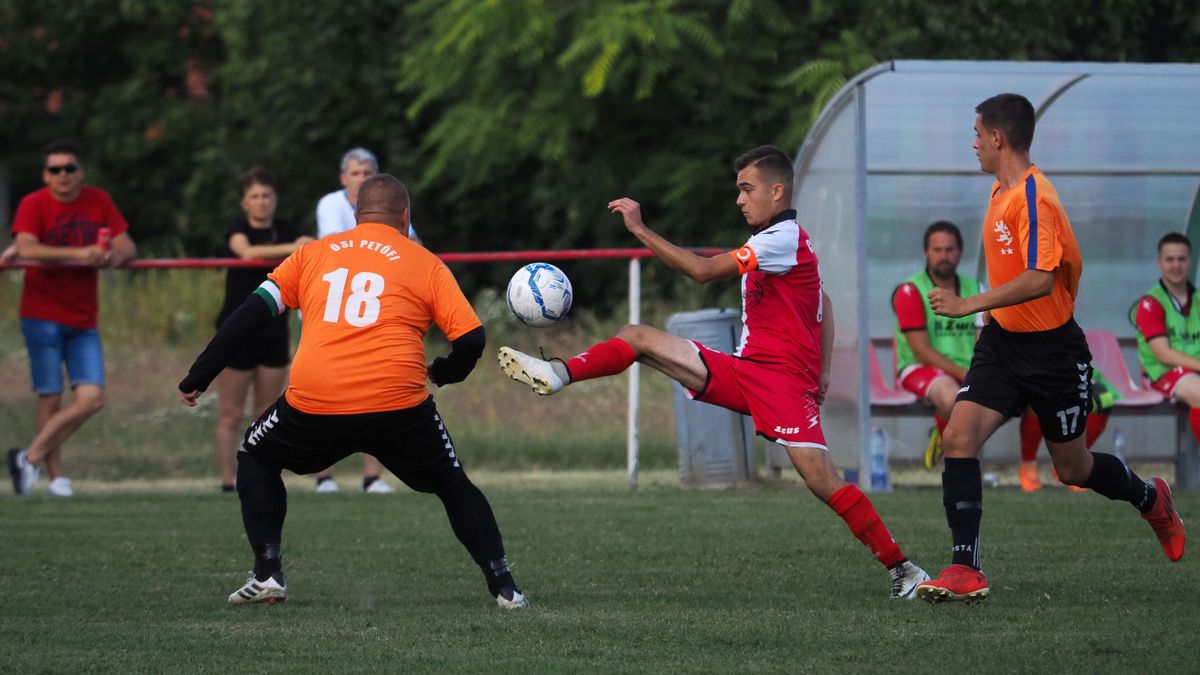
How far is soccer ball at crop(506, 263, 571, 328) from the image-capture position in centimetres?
701

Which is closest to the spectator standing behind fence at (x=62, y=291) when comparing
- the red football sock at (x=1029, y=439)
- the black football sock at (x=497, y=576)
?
the black football sock at (x=497, y=576)

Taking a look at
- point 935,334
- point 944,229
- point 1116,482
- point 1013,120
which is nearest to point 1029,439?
point 935,334

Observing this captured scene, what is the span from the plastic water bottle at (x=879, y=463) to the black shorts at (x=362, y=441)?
216 inches

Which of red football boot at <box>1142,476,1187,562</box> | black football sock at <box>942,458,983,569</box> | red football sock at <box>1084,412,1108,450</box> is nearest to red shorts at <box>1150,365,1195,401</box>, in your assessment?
red football sock at <box>1084,412,1108,450</box>

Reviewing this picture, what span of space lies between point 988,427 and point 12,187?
23445 millimetres

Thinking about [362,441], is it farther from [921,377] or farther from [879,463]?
[879,463]

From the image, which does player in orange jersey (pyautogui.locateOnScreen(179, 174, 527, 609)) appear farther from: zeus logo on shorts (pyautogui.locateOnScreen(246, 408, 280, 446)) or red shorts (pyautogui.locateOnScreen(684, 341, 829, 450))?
red shorts (pyautogui.locateOnScreen(684, 341, 829, 450))

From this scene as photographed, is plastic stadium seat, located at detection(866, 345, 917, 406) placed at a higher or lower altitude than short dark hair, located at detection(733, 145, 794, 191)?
lower

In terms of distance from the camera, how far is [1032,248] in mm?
6402

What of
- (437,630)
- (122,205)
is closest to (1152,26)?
(437,630)

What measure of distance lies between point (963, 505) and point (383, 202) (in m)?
2.60

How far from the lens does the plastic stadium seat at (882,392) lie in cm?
1155

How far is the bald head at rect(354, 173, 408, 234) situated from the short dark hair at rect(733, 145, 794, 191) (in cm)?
140

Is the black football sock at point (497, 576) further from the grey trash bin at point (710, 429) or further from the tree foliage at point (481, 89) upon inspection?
the tree foliage at point (481, 89)
